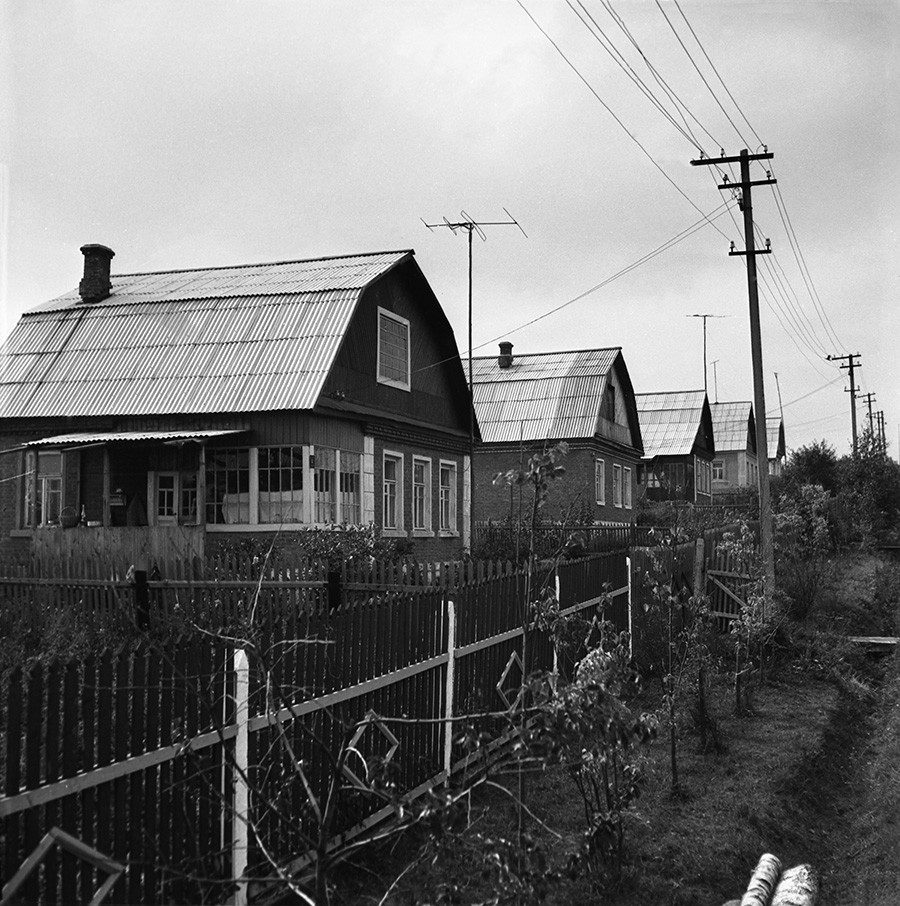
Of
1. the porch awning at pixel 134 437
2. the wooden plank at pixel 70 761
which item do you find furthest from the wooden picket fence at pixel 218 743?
the porch awning at pixel 134 437

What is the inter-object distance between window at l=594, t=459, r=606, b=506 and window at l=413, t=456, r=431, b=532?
42.5 feet

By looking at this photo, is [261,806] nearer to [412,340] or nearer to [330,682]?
[330,682]

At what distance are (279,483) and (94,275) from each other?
27.0 feet

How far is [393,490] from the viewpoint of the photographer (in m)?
22.5

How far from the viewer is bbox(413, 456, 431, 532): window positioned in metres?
23.5

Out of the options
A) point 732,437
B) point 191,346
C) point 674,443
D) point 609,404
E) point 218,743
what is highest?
point 732,437

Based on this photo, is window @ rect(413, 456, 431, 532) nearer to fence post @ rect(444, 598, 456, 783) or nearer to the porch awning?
the porch awning

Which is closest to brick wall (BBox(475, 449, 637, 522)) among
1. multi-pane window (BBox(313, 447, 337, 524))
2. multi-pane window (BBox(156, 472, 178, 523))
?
multi-pane window (BBox(313, 447, 337, 524))

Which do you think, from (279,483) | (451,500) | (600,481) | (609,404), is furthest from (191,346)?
(609,404)

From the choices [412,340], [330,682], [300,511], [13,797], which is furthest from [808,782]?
[412,340]

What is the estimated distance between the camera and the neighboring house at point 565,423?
116ft

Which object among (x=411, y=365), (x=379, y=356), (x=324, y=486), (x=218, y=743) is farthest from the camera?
(x=411, y=365)

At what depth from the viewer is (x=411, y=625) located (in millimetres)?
6812

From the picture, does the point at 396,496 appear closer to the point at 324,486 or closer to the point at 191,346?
the point at 324,486
